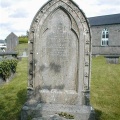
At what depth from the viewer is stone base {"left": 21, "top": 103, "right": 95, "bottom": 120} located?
704 centimetres

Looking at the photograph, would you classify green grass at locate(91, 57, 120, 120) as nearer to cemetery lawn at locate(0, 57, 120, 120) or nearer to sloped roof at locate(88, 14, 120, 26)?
cemetery lawn at locate(0, 57, 120, 120)

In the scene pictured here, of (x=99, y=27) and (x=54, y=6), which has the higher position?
(x=99, y=27)

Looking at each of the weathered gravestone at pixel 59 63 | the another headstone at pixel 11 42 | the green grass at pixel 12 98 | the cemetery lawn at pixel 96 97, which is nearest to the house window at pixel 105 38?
the another headstone at pixel 11 42

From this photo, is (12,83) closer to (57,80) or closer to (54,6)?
(57,80)

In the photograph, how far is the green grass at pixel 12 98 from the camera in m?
8.05

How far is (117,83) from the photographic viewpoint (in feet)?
38.7

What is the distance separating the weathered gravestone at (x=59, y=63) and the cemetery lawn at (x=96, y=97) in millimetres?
1047

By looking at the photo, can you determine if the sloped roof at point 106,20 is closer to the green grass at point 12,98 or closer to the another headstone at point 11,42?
the another headstone at point 11,42

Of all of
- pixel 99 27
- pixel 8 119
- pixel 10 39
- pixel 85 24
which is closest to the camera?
pixel 85 24

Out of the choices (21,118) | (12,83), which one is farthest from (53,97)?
(12,83)

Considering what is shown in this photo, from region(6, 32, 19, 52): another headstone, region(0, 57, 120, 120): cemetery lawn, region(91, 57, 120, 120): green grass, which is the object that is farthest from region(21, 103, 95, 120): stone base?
region(6, 32, 19, 52): another headstone

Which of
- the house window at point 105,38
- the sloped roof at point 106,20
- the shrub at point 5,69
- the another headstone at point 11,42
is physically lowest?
the shrub at point 5,69

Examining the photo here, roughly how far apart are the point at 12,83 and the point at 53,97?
5.23m

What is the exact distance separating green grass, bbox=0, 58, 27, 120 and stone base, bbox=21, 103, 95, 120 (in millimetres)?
770
